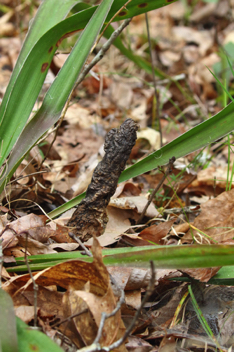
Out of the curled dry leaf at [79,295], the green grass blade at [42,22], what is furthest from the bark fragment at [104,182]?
the green grass blade at [42,22]

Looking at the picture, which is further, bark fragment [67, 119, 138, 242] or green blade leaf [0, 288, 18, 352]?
bark fragment [67, 119, 138, 242]

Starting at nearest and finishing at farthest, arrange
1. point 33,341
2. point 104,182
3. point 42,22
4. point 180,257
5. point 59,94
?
point 33,341 → point 180,257 → point 104,182 → point 59,94 → point 42,22

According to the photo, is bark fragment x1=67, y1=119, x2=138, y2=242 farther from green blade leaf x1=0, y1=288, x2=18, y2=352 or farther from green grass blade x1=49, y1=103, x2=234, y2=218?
green blade leaf x1=0, y1=288, x2=18, y2=352

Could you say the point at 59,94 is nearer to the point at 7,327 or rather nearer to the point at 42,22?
the point at 42,22

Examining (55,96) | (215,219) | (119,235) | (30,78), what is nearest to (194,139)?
(215,219)

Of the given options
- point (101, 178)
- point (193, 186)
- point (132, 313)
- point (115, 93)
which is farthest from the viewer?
point (115, 93)

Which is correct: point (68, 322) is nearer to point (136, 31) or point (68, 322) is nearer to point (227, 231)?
point (227, 231)

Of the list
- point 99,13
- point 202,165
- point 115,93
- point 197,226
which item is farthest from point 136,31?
point 197,226

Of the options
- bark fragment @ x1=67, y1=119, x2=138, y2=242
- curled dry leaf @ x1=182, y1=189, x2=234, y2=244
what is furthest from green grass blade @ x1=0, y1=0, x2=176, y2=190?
curled dry leaf @ x1=182, y1=189, x2=234, y2=244
